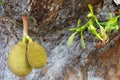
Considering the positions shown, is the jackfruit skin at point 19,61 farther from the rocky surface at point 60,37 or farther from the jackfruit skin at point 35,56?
the rocky surface at point 60,37

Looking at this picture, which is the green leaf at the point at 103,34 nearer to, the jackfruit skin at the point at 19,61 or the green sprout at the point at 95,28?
the green sprout at the point at 95,28

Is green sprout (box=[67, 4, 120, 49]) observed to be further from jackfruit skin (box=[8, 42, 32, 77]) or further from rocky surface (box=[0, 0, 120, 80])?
jackfruit skin (box=[8, 42, 32, 77])

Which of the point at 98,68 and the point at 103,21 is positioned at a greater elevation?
the point at 103,21

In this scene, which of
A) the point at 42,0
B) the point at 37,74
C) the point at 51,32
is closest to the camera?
the point at 42,0

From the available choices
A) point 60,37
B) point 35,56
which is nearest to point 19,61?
point 35,56

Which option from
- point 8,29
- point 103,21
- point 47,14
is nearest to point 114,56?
point 103,21

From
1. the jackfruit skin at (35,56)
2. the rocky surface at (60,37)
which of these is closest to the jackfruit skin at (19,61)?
the jackfruit skin at (35,56)

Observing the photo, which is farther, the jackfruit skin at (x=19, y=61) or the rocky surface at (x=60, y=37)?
the rocky surface at (x=60, y=37)

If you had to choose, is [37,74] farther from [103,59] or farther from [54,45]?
[103,59]
